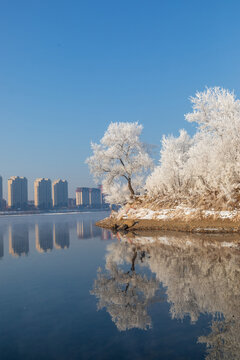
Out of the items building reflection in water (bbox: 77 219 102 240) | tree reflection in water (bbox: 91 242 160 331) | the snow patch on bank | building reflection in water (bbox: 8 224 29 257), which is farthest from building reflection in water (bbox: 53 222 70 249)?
the snow patch on bank

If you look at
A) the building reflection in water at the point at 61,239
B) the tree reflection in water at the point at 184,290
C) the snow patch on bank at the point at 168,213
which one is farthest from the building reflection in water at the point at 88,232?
the tree reflection in water at the point at 184,290

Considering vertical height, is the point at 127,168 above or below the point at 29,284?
above

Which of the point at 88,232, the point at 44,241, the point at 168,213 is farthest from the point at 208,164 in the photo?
the point at 44,241

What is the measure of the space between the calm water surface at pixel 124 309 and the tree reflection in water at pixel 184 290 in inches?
0.8

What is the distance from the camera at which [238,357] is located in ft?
16.1

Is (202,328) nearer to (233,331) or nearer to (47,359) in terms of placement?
(233,331)

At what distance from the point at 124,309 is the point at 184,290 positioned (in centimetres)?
219

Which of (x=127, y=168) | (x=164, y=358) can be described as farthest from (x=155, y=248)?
(x=127, y=168)

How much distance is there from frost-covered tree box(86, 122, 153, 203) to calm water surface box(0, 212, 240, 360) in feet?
97.2

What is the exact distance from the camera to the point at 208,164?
31.4m

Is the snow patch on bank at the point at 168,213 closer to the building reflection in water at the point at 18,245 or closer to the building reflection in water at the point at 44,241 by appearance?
the building reflection in water at the point at 44,241

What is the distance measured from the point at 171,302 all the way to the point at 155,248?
9.15 meters

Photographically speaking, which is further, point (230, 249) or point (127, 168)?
point (127, 168)

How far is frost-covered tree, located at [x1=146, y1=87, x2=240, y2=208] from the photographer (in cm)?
2850
